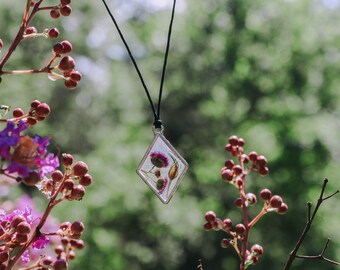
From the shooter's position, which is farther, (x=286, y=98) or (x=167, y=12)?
(x=167, y=12)

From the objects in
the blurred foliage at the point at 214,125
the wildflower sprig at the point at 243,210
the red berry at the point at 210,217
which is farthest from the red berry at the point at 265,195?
the blurred foliage at the point at 214,125

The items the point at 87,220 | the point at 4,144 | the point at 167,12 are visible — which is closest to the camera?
the point at 4,144

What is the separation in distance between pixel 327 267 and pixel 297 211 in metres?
1.08

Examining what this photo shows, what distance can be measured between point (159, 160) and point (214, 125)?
8.47 m

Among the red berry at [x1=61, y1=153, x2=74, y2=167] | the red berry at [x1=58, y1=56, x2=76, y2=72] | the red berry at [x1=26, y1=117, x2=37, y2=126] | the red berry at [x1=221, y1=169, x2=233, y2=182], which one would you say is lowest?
the red berry at [x1=221, y1=169, x2=233, y2=182]

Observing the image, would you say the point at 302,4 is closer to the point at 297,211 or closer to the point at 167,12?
the point at 167,12

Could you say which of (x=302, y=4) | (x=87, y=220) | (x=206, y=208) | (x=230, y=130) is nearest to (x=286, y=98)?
(x=230, y=130)

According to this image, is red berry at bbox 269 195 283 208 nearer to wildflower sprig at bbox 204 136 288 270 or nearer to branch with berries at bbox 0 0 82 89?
wildflower sprig at bbox 204 136 288 270

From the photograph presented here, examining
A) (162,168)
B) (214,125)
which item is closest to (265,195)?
(162,168)

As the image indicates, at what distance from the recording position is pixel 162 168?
1.05m

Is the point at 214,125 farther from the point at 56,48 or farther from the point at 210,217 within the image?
the point at 56,48

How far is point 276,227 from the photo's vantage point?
816cm

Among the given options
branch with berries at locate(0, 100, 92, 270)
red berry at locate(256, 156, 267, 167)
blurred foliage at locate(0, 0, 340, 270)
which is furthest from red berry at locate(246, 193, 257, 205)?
blurred foliage at locate(0, 0, 340, 270)

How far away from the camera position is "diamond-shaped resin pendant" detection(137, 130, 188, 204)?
1.03 metres
